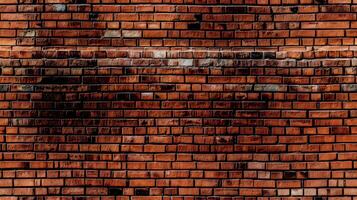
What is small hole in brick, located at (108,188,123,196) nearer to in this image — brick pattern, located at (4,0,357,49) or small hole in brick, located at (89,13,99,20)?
brick pattern, located at (4,0,357,49)

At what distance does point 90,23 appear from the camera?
317 centimetres

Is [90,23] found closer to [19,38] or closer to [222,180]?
[19,38]

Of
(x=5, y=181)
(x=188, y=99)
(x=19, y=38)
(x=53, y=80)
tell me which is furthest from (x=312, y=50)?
(x=5, y=181)

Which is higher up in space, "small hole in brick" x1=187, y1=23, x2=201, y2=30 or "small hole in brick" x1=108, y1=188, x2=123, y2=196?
"small hole in brick" x1=187, y1=23, x2=201, y2=30

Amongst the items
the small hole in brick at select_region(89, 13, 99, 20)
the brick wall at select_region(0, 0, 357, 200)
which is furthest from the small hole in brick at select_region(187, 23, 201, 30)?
the small hole in brick at select_region(89, 13, 99, 20)

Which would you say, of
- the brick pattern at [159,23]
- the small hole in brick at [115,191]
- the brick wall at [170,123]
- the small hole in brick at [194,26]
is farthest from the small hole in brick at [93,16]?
the small hole in brick at [115,191]

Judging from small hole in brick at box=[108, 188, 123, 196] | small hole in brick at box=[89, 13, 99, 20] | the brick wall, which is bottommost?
small hole in brick at box=[108, 188, 123, 196]

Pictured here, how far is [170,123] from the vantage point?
3.10m

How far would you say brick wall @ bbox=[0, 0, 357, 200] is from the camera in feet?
10.2

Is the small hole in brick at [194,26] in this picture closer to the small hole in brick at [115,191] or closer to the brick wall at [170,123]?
the brick wall at [170,123]

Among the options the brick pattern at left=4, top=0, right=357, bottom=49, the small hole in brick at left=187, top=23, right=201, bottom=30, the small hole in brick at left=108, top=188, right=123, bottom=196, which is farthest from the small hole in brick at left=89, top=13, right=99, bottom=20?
the small hole in brick at left=108, top=188, right=123, bottom=196

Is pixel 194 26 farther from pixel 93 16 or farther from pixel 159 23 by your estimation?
pixel 93 16

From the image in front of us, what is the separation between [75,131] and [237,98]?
1.43 m

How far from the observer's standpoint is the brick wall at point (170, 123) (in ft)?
10.2
